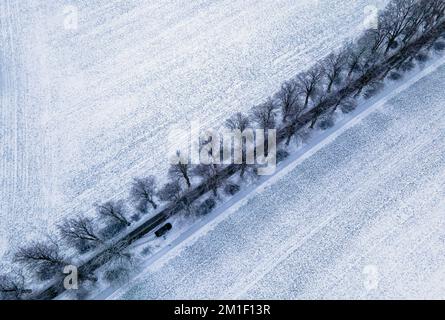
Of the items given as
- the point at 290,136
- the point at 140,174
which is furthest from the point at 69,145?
the point at 290,136

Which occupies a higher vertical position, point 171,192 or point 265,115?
point 265,115

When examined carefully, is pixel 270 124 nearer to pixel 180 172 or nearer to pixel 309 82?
pixel 309 82

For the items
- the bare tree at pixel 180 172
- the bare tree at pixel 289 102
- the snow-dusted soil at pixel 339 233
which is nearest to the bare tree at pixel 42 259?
the snow-dusted soil at pixel 339 233

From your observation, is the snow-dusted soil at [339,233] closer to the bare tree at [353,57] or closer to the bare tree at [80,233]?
the bare tree at [80,233]

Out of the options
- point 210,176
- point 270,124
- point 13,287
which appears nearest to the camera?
point 13,287

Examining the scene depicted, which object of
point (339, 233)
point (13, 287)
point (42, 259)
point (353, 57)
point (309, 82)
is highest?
point (353, 57)

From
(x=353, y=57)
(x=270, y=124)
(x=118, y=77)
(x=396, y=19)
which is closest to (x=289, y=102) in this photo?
(x=270, y=124)
